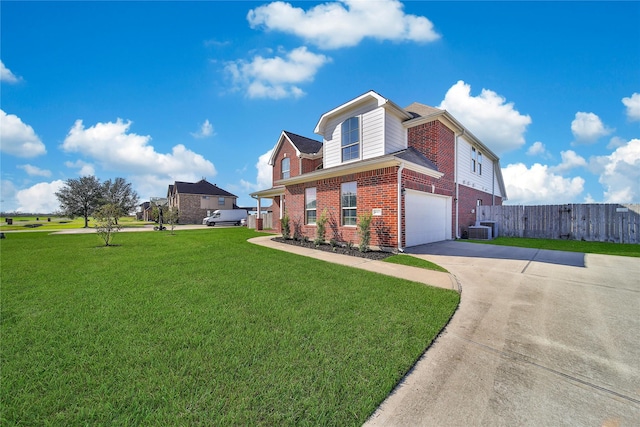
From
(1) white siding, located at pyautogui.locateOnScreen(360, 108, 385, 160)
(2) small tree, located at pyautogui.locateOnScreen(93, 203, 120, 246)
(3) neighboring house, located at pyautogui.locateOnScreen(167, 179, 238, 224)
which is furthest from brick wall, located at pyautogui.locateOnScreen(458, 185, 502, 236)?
(3) neighboring house, located at pyautogui.locateOnScreen(167, 179, 238, 224)

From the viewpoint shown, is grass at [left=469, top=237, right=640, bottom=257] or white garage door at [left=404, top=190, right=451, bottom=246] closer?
grass at [left=469, top=237, right=640, bottom=257]

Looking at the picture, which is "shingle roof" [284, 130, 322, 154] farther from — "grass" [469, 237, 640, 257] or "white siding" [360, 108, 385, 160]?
"grass" [469, 237, 640, 257]

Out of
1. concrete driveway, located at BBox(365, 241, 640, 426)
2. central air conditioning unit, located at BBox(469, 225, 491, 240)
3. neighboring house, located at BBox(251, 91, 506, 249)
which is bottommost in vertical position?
concrete driveway, located at BBox(365, 241, 640, 426)

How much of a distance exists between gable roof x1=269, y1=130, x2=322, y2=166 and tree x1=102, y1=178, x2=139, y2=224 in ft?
104

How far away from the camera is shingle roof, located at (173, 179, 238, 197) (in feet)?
130

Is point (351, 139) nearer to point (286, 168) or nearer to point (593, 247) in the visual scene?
point (286, 168)

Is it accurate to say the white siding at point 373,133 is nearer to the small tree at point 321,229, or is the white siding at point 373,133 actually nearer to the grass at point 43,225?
the small tree at point 321,229

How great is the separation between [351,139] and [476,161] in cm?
923

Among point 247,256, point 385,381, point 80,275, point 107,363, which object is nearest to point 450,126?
point 247,256

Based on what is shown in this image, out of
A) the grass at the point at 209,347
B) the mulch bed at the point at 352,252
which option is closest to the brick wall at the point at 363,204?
the mulch bed at the point at 352,252

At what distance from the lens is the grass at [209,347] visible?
1900mm

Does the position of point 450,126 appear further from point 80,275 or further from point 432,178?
point 80,275

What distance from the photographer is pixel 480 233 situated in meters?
12.9

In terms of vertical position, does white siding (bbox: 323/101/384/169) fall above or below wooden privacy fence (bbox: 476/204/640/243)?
above
